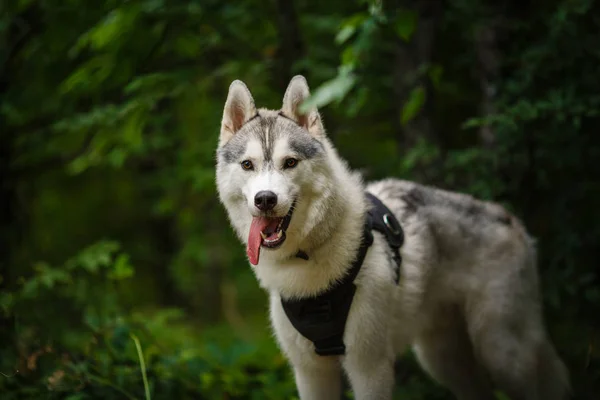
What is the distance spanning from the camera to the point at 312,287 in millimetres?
3457

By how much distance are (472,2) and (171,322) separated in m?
7.39

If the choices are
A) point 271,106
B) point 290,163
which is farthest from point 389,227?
point 271,106

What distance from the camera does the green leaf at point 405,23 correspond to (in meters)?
3.68

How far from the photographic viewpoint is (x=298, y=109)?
11.7 feet

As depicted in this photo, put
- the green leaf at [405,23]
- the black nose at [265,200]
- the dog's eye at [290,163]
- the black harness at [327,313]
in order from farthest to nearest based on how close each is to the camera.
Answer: the green leaf at [405,23], the black harness at [327,313], the dog's eye at [290,163], the black nose at [265,200]

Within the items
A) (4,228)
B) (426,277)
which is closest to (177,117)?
(4,228)

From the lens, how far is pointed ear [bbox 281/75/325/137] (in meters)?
3.53

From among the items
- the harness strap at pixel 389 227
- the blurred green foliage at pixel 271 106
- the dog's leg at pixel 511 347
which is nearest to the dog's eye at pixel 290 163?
the blurred green foliage at pixel 271 106

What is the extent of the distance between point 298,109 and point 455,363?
7.79 feet

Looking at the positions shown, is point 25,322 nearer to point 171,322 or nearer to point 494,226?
point 494,226

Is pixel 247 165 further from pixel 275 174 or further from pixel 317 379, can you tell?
pixel 317 379

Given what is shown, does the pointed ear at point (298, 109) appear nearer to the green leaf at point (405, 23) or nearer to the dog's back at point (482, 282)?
the green leaf at point (405, 23)

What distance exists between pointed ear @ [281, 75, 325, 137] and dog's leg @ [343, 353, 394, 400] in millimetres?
1331

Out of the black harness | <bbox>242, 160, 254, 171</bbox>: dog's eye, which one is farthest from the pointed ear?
the black harness
